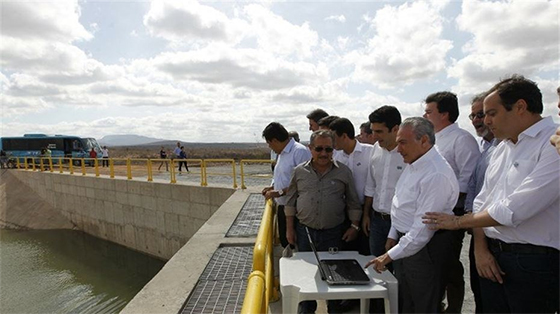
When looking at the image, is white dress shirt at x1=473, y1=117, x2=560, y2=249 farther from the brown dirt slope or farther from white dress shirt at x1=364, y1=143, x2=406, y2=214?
the brown dirt slope

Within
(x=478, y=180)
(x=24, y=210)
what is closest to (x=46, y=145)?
(x=24, y=210)

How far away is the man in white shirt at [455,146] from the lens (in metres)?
2.75

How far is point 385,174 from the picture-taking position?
293 centimetres

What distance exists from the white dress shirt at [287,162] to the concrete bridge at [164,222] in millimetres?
1138

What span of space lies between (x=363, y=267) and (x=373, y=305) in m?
0.73

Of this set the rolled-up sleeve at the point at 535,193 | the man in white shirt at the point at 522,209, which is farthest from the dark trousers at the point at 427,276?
the rolled-up sleeve at the point at 535,193

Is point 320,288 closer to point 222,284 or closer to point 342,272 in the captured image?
point 342,272

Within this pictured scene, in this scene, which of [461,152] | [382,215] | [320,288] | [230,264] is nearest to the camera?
[320,288]

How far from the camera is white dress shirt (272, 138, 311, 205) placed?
153 inches

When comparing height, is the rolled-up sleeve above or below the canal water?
above

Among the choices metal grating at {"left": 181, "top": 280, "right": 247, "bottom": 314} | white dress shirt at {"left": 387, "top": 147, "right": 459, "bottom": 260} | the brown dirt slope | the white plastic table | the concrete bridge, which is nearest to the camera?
the white plastic table

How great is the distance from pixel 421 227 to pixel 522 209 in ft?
1.83

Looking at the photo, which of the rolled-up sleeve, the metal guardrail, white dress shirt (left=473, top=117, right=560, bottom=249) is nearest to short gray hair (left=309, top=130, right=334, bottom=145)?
white dress shirt (left=473, top=117, right=560, bottom=249)

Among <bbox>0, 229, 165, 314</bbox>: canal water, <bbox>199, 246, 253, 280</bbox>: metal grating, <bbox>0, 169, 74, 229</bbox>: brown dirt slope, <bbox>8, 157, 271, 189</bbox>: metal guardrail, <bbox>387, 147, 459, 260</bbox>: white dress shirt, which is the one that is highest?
<bbox>387, 147, 459, 260</bbox>: white dress shirt
